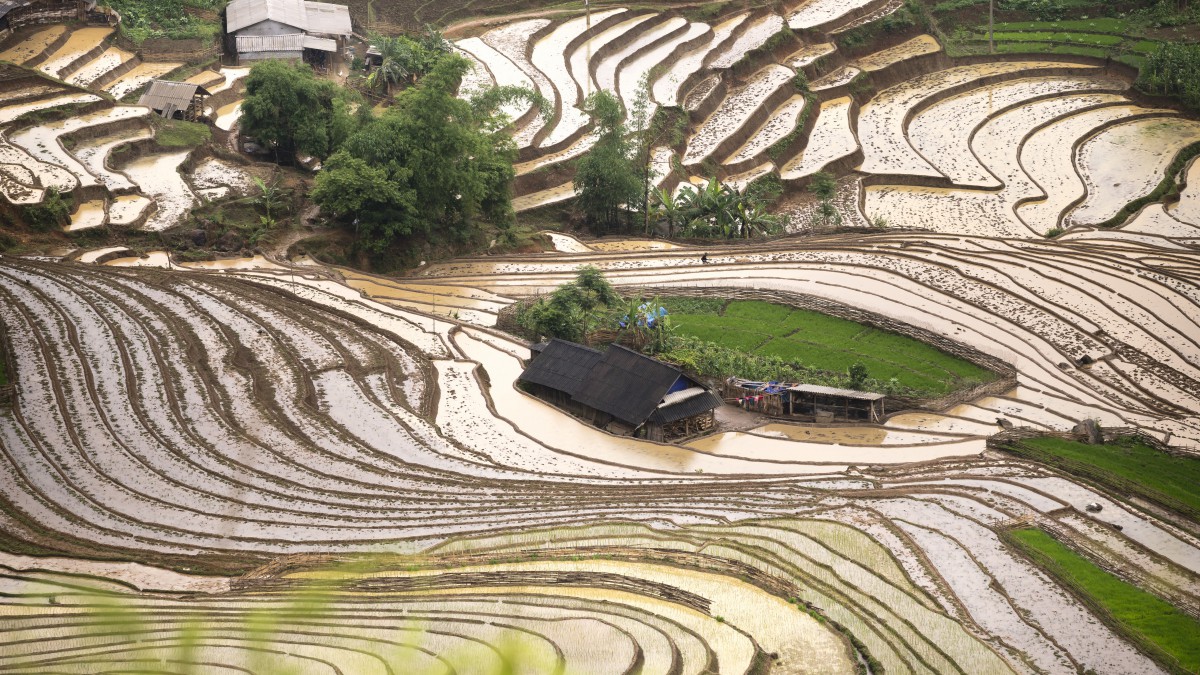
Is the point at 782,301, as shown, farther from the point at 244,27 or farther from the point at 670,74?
the point at 244,27

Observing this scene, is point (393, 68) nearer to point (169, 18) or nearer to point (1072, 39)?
point (169, 18)

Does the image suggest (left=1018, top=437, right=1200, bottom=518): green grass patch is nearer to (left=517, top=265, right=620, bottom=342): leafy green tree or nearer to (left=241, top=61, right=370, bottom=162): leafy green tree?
(left=517, top=265, right=620, bottom=342): leafy green tree

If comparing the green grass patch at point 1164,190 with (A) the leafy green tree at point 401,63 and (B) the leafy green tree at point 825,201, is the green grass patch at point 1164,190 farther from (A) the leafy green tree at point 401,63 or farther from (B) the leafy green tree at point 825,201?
(A) the leafy green tree at point 401,63

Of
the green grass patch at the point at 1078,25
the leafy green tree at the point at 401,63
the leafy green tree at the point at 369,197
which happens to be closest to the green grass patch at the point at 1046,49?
the green grass patch at the point at 1078,25

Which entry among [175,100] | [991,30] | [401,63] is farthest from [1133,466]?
[991,30]

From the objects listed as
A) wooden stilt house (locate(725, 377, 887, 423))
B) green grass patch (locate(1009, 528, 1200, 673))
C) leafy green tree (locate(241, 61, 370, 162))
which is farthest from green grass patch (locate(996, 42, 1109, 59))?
green grass patch (locate(1009, 528, 1200, 673))

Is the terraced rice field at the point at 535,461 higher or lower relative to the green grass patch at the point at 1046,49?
lower
